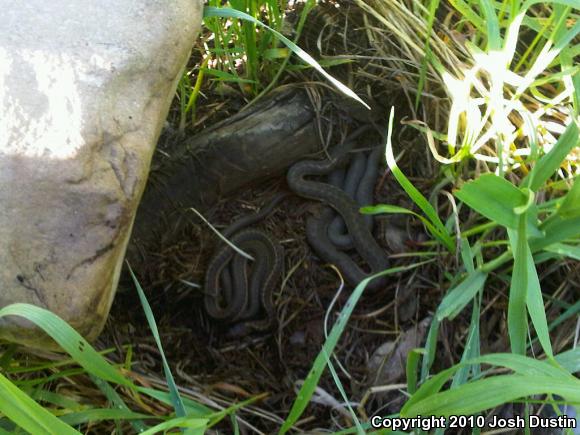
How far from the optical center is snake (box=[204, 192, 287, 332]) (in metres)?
2.61

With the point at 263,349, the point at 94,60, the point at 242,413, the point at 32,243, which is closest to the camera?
the point at 32,243

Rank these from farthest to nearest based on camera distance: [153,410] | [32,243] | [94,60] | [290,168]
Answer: [290,168], [153,410], [94,60], [32,243]

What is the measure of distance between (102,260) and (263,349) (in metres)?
1.06

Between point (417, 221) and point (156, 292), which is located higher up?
point (417, 221)

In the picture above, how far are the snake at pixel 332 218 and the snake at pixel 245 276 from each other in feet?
0.43

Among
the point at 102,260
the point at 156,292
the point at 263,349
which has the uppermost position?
the point at 102,260

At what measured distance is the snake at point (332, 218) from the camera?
Result: 263 centimetres

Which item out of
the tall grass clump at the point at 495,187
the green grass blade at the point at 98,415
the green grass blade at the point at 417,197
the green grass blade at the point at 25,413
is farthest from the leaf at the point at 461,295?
the green grass blade at the point at 25,413

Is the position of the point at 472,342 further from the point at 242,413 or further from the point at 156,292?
the point at 156,292

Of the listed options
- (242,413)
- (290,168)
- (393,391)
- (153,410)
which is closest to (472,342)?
(393,391)

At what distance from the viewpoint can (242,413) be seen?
212 centimetres

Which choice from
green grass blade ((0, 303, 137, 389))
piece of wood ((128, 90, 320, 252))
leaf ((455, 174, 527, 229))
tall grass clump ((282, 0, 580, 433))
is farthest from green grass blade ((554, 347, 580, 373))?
piece of wood ((128, 90, 320, 252))

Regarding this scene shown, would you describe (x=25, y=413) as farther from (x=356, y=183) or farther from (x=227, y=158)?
(x=356, y=183)

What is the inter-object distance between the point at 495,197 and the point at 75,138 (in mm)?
1046
